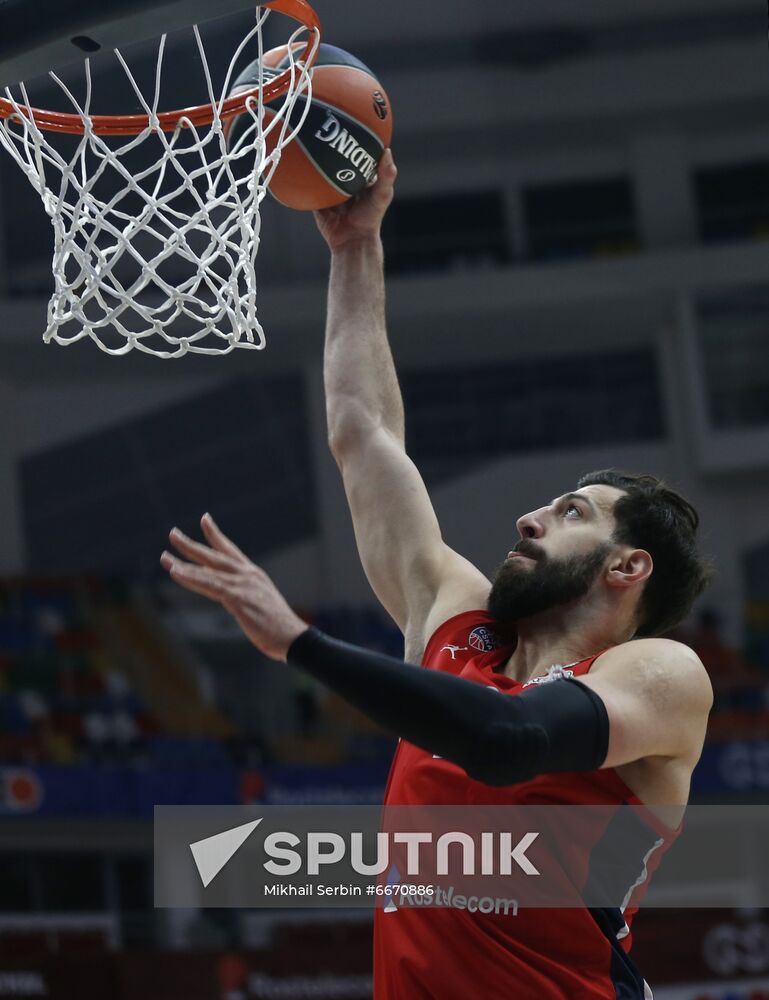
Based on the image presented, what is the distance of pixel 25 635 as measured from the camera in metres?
12.9

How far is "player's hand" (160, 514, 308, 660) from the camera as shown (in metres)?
1.93

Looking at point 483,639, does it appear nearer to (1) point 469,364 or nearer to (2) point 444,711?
(2) point 444,711

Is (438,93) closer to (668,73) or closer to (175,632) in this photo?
(668,73)

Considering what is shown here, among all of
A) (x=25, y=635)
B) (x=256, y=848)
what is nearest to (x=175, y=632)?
(x=25, y=635)

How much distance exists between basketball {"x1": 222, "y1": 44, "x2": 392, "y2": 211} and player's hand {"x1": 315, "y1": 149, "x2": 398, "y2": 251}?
46 millimetres

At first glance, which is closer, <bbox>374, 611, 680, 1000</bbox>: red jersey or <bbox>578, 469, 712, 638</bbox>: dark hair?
<bbox>374, 611, 680, 1000</bbox>: red jersey

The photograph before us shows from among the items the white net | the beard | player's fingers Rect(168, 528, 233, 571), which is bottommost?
the beard

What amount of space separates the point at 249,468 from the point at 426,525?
498 inches

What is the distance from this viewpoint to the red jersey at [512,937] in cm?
225

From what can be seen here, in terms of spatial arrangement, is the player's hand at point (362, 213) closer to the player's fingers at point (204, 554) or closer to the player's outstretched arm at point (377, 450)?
the player's outstretched arm at point (377, 450)

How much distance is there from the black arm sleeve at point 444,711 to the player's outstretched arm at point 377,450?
2.34 feet

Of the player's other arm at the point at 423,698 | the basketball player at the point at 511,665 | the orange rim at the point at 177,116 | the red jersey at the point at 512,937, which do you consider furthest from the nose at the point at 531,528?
the orange rim at the point at 177,116

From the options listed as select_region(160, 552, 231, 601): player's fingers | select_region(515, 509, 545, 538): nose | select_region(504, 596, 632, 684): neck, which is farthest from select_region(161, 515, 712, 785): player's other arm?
select_region(515, 509, 545, 538): nose

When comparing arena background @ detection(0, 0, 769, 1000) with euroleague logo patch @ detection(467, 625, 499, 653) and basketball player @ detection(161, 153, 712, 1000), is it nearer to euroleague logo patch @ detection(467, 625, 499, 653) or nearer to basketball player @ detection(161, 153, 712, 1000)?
basketball player @ detection(161, 153, 712, 1000)
